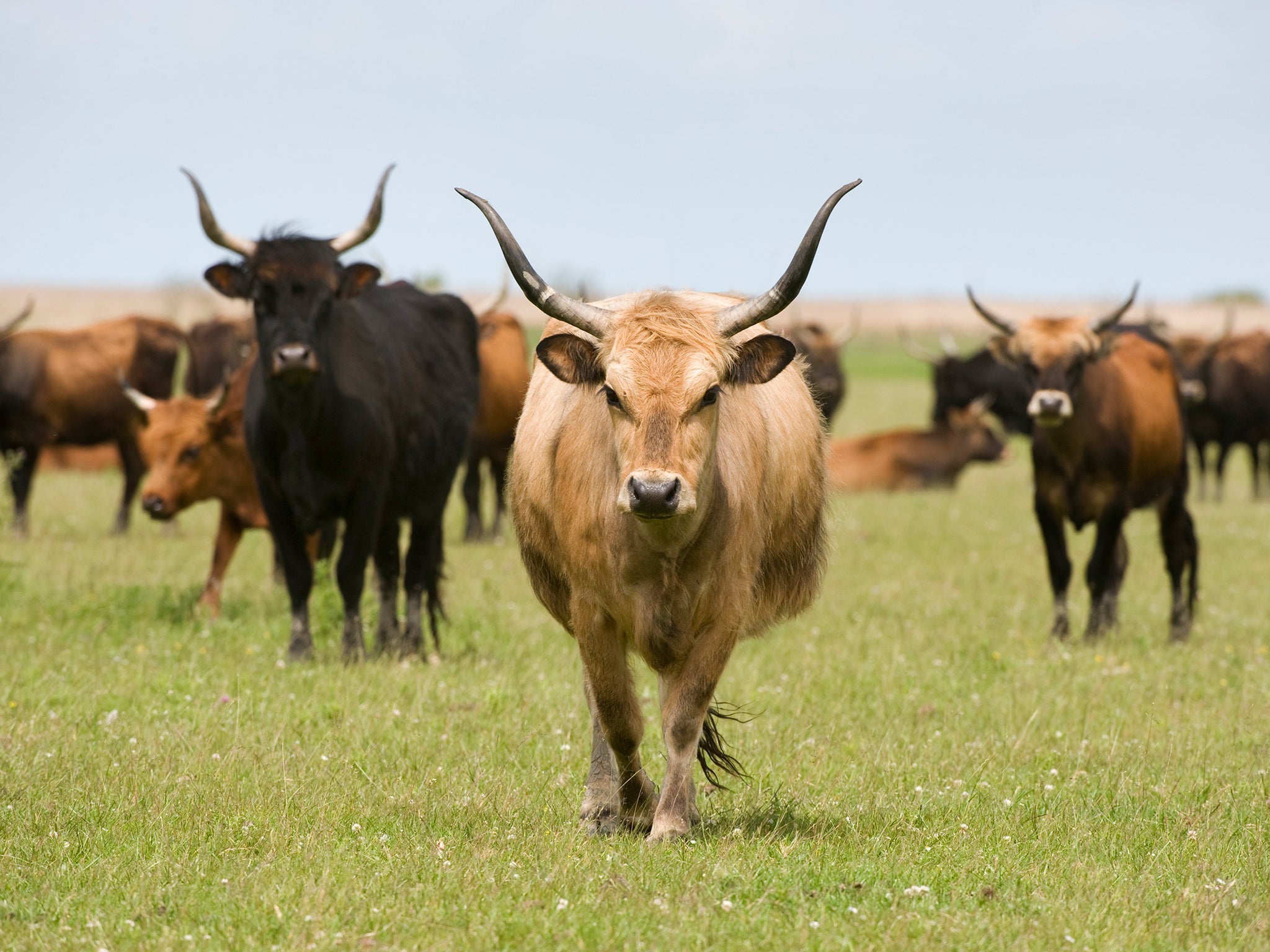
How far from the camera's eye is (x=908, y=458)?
24.3 metres

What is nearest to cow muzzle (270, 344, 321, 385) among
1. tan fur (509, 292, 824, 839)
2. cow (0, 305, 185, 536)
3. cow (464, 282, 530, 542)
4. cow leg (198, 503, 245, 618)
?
cow leg (198, 503, 245, 618)

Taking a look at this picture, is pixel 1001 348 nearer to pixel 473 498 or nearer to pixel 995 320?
pixel 995 320

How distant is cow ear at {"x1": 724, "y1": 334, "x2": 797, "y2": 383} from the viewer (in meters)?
5.36

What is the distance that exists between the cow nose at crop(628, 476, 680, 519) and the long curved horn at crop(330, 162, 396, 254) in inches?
217

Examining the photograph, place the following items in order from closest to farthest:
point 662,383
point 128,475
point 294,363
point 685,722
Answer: point 662,383 → point 685,722 → point 294,363 → point 128,475

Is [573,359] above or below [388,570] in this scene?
above

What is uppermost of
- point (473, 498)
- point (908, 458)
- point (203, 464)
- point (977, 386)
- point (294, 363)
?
point (294, 363)

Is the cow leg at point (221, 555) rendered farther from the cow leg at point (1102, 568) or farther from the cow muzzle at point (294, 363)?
the cow leg at point (1102, 568)

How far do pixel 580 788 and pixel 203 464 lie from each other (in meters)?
6.43

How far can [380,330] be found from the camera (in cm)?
994

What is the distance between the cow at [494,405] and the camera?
645 inches

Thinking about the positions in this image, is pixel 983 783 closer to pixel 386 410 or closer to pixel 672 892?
pixel 672 892

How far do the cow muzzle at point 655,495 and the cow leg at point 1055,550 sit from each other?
6.34 metres

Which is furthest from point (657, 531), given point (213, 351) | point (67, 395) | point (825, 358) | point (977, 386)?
point (977, 386)
